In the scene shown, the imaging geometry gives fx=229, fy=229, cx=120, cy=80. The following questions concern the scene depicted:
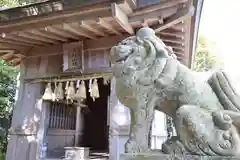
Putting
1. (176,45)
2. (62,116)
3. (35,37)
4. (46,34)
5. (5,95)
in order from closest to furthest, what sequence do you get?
(46,34), (35,37), (176,45), (62,116), (5,95)

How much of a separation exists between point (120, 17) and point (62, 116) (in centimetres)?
479

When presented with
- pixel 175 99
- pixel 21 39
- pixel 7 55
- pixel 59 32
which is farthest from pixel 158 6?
pixel 7 55

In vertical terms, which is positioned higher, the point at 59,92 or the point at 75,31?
the point at 75,31

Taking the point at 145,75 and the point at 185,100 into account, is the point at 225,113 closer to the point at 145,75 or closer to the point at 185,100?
the point at 185,100

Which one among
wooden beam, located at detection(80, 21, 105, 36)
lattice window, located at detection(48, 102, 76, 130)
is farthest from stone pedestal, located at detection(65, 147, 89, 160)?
wooden beam, located at detection(80, 21, 105, 36)

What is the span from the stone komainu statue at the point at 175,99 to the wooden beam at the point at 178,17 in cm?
270

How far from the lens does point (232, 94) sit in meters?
1.66

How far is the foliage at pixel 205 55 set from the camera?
17431 millimetres

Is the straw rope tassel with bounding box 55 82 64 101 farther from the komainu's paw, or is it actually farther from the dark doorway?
the komainu's paw

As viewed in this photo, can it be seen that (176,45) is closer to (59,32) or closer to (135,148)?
(59,32)

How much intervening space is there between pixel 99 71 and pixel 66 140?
3.76 meters

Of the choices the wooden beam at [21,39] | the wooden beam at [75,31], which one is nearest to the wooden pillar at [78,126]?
the wooden beam at [21,39]

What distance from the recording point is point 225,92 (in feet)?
5.52

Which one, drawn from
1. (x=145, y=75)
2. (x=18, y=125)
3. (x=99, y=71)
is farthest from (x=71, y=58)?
(x=145, y=75)
